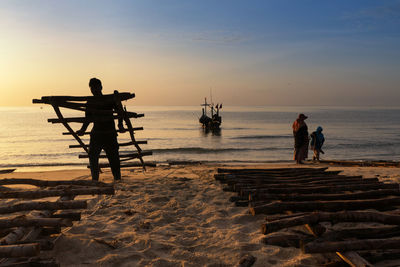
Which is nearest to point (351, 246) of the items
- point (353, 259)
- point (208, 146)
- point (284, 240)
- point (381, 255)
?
point (353, 259)

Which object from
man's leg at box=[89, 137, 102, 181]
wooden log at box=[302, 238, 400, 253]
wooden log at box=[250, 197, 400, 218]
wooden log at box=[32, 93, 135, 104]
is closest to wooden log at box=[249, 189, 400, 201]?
wooden log at box=[250, 197, 400, 218]

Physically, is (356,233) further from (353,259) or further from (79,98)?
(79,98)

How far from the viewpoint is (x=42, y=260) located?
274 cm

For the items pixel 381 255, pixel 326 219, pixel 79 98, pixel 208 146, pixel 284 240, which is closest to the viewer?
pixel 381 255

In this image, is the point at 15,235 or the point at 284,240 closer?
the point at 15,235

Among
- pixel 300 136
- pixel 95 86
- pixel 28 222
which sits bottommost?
pixel 28 222

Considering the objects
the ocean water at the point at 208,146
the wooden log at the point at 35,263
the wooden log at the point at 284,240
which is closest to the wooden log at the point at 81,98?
the wooden log at the point at 35,263

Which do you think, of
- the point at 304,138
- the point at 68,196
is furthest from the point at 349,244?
the point at 304,138

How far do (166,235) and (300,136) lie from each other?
951 centimetres

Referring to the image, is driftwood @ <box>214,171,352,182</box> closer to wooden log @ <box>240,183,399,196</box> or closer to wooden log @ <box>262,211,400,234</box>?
wooden log @ <box>240,183,399,196</box>

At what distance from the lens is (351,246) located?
2.82m

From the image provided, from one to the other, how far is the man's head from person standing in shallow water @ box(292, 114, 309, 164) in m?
8.11

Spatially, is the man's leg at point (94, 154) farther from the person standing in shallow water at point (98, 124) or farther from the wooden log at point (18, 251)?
the wooden log at point (18, 251)

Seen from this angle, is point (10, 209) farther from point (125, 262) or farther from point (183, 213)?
point (183, 213)
